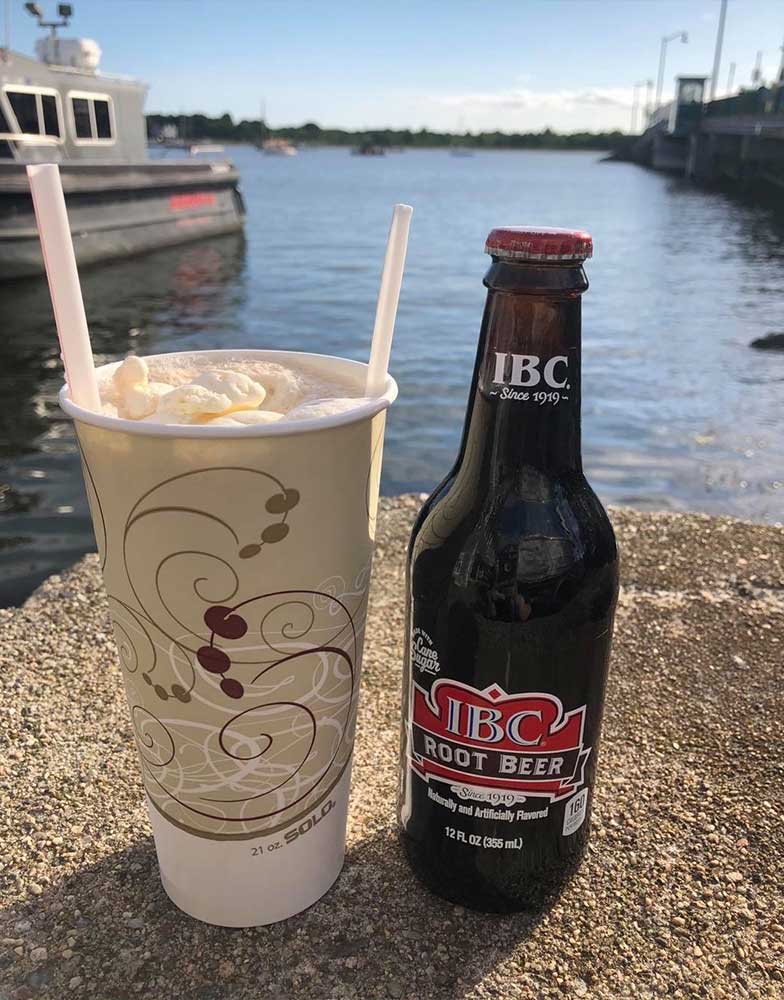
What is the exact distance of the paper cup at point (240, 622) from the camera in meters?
1.22

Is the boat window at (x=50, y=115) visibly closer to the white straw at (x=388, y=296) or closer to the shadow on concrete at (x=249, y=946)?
the white straw at (x=388, y=296)

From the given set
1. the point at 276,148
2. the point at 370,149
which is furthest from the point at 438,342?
the point at 370,149

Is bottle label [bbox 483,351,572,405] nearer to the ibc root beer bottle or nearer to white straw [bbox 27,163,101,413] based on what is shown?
the ibc root beer bottle

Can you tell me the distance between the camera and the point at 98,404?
131 cm

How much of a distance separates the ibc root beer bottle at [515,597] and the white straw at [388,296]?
153 millimetres

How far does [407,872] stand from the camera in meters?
1.73

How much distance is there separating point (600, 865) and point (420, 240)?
65.6ft

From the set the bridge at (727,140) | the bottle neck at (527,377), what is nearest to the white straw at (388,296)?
the bottle neck at (527,377)

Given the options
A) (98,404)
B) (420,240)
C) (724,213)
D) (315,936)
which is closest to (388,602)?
(315,936)

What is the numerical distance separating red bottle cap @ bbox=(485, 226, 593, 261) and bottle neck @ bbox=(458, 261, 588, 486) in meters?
0.02

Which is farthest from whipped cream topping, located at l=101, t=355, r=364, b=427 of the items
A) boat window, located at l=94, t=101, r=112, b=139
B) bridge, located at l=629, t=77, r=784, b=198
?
bridge, located at l=629, t=77, r=784, b=198

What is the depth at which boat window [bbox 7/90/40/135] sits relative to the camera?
1303 centimetres

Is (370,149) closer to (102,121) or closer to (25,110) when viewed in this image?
(102,121)

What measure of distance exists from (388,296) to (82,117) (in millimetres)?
15982
